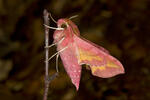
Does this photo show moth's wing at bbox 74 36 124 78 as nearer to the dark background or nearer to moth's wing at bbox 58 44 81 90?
moth's wing at bbox 58 44 81 90

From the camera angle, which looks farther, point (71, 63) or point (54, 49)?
point (54, 49)

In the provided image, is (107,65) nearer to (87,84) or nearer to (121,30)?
(87,84)

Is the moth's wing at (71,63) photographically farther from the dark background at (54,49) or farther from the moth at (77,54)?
the dark background at (54,49)

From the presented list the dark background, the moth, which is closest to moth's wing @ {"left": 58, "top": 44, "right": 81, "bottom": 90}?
the moth

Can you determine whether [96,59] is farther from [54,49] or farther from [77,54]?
[54,49]

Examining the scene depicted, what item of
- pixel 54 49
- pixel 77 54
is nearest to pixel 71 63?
pixel 77 54

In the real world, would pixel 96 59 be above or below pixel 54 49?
above

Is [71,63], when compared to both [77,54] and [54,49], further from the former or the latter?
[54,49]

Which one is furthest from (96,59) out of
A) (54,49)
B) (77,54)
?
(54,49)
